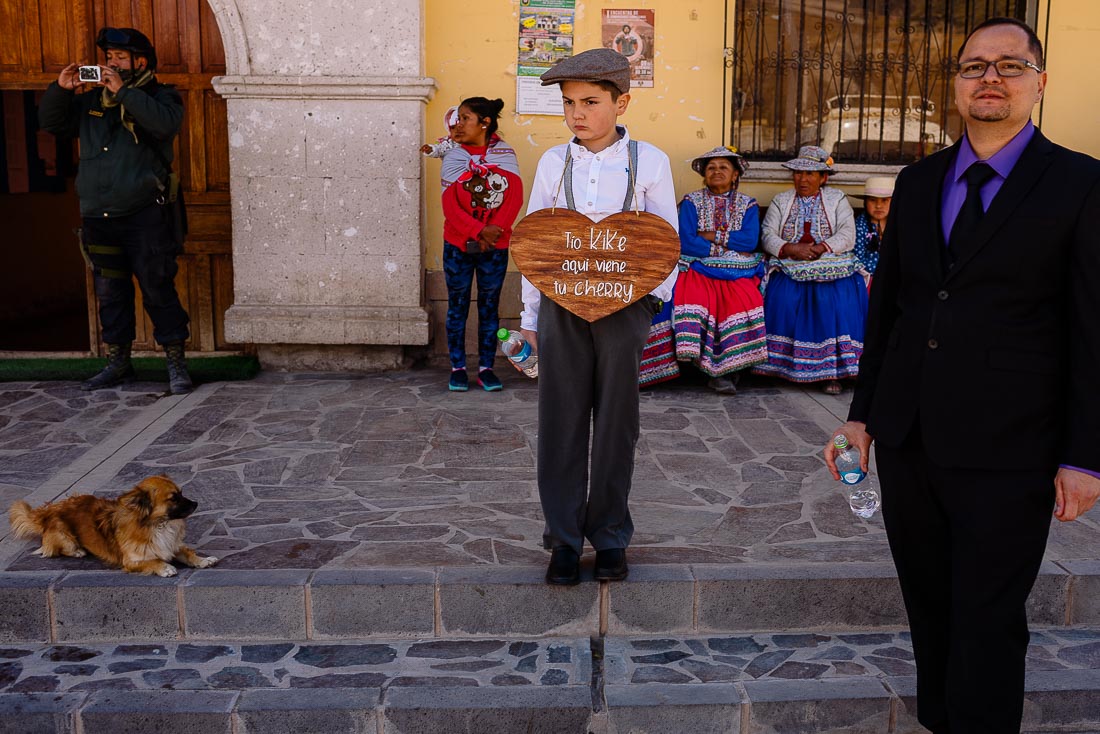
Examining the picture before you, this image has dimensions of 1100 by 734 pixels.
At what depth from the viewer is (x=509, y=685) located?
3.49m

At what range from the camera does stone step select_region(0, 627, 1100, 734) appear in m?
3.33

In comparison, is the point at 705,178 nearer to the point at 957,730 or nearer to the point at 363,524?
the point at 363,524

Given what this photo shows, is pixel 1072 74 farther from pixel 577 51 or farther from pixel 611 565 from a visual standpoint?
pixel 611 565

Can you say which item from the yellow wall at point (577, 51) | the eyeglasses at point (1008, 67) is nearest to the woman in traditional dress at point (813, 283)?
the yellow wall at point (577, 51)

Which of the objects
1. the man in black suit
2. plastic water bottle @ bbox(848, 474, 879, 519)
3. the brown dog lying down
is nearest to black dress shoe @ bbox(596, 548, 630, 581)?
plastic water bottle @ bbox(848, 474, 879, 519)

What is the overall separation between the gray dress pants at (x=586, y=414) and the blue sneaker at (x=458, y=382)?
10.6 feet

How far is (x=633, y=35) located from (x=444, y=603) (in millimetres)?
5072

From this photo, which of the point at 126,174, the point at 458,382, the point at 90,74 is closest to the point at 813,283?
the point at 458,382

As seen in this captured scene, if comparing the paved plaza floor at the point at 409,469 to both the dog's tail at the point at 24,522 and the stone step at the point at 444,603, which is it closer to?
the dog's tail at the point at 24,522

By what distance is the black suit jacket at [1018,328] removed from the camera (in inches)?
96.2

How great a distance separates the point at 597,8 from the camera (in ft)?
24.9

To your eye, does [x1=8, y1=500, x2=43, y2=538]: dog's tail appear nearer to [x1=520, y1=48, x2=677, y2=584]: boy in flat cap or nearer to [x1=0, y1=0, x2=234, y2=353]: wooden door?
[x1=520, y1=48, x2=677, y2=584]: boy in flat cap

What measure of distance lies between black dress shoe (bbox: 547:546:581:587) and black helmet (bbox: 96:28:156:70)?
4.39 metres

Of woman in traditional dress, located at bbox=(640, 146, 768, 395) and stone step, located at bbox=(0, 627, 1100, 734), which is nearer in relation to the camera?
stone step, located at bbox=(0, 627, 1100, 734)
